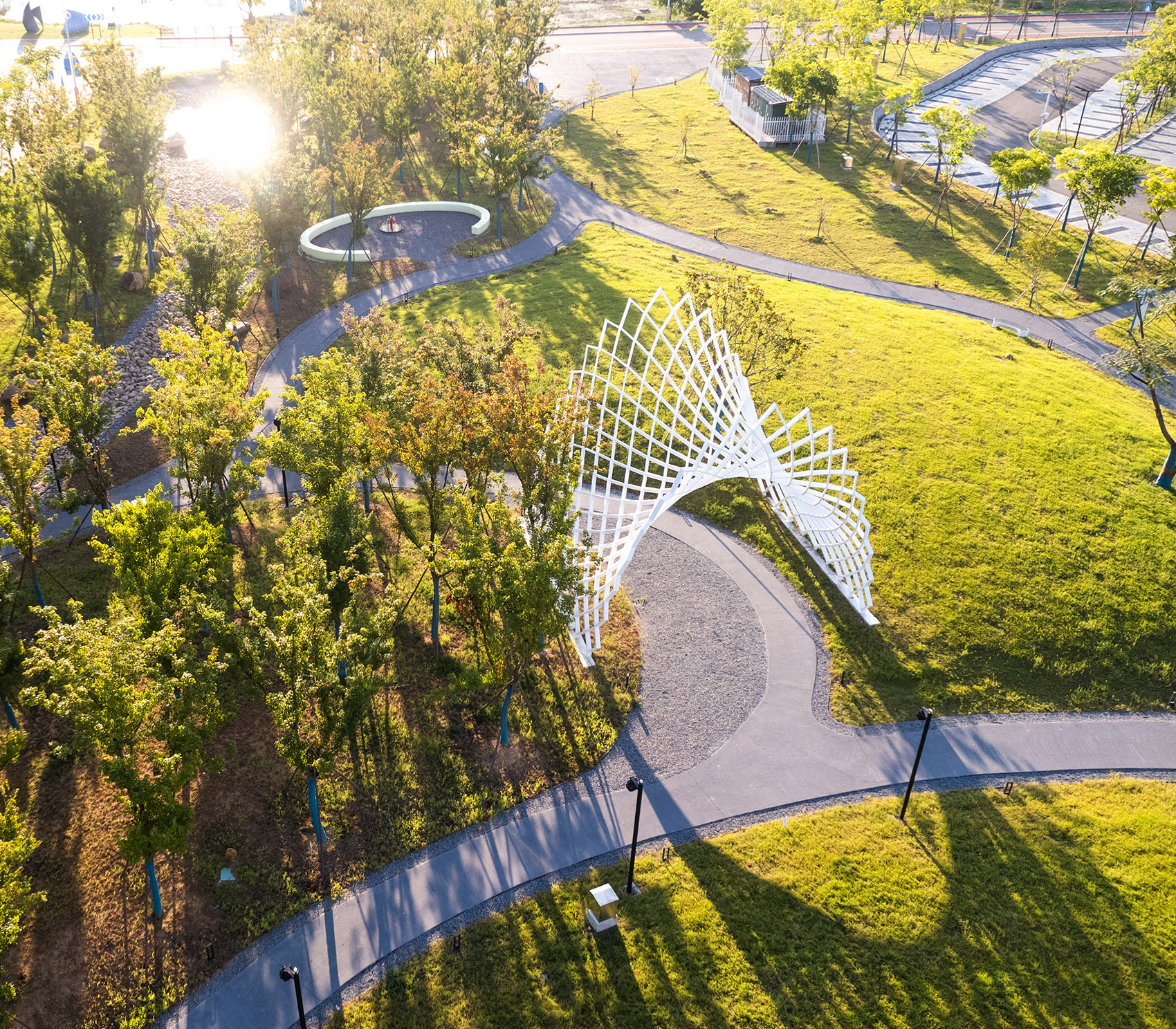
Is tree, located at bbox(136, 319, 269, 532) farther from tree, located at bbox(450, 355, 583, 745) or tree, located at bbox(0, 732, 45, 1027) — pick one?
tree, located at bbox(0, 732, 45, 1027)

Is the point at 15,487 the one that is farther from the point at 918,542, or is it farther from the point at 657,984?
the point at 918,542

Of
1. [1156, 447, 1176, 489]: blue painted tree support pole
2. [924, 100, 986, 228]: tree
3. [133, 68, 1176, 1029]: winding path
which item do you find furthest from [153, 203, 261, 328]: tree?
[924, 100, 986, 228]: tree

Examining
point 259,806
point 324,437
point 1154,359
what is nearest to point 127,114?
point 324,437

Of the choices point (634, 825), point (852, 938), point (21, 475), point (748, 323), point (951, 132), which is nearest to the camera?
point (852, 938)

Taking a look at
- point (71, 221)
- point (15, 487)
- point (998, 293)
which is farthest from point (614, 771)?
point (998, 293)

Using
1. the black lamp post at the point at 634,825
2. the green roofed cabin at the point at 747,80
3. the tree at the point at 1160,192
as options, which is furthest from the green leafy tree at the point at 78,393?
the green roofed cabin at the point at 747,80

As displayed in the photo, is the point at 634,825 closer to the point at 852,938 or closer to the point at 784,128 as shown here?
the point at 852,938

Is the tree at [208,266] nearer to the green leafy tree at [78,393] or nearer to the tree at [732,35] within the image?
the green leafy tree at [78,393]
